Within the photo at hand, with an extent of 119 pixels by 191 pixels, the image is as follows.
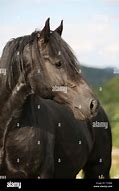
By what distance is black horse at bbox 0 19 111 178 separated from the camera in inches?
118

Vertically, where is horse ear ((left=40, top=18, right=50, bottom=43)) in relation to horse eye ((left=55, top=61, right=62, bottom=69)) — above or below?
above

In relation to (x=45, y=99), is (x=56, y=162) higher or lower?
lower

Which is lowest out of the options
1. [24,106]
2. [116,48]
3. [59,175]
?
[59,175]

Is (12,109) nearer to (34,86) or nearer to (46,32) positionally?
(34,86)

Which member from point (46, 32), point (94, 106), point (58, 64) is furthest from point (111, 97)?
point (46, 32)

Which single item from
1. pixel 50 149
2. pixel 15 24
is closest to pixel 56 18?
pixel 15 24

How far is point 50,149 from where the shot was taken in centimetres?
314

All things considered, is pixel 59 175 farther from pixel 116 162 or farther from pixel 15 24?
pixel 15 24

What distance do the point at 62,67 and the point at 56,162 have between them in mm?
499

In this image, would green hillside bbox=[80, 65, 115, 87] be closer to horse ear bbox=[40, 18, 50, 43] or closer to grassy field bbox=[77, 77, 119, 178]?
grassy field bbox=[77, 77, 119, 178]

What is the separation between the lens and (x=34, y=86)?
3051 mm

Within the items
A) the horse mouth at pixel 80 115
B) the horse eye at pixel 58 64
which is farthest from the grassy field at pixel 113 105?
the horse eye at pixel 58 64

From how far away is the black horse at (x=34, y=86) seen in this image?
3.01 m

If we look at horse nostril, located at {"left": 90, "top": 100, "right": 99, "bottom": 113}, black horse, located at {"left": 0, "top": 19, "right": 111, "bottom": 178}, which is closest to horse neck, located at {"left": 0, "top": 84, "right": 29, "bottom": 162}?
black horse, located at {"left": 0, "top": 19, "right": 111, "bottom": 178}
